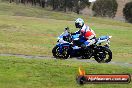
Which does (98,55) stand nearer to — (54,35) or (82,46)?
(82,46)

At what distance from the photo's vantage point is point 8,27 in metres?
66.2

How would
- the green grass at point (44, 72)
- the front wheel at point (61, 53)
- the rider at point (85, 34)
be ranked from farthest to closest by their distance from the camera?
the front wheel at point (61, 53)
the rider at point (85, 34)
the green grass at point (44, 72)

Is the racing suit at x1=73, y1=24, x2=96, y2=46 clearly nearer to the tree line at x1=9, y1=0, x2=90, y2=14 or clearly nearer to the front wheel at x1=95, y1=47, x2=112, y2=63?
the front wheel at x1=95, y1=47, x2=112, y2=63

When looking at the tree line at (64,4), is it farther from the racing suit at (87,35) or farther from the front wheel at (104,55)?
the racing suit at (87,35)

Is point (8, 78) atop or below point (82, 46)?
below

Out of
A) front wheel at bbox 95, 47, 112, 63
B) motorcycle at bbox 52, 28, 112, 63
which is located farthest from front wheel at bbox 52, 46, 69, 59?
front wheel at bbox 95, 47, 112, 63

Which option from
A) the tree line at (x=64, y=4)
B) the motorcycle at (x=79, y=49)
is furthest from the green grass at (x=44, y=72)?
the tree line at (x=64, y=4)

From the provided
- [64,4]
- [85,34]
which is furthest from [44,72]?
[64,4]

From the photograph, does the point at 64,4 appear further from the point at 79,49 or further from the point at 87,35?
the point at 87,35

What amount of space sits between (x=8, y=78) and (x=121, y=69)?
23.2 feet

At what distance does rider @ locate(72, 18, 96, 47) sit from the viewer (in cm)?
2330

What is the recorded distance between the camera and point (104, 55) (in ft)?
78.7

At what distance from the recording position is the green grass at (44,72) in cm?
2138

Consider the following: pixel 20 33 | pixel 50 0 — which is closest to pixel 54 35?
pixel 20 33
